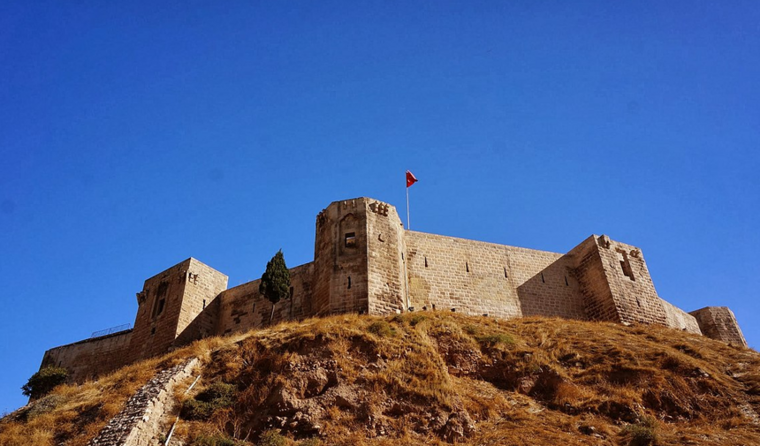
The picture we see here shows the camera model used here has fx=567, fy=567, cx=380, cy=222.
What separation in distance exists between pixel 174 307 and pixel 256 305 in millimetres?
4167

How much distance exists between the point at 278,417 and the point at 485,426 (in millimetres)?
5637

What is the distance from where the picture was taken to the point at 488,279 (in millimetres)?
27641

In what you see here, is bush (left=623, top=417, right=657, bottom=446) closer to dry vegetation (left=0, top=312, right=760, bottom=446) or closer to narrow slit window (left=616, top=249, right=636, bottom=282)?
dry vegetation (left=0, top=312, right=760, bottom=446)

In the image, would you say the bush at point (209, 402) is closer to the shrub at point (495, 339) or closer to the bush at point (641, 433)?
the shrub at point (495, 339)

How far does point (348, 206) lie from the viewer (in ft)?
81.6

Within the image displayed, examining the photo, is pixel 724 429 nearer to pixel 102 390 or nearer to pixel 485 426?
pixel 485 426

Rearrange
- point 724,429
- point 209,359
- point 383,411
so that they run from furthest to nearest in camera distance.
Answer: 1. point 209,359
2. point 383,411
3. point 724,429

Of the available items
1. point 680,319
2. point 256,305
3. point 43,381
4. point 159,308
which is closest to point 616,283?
point 680,319

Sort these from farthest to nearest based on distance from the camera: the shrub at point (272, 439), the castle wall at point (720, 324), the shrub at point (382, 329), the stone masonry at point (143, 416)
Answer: the castle wall at point (720, 324) → the shrub at point (382, 329) → the shrub at point (272, 439) → the stone masonry at point (143, 416)

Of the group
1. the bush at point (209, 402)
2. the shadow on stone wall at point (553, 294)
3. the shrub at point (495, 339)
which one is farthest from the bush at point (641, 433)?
the shadow on stone wall at point (553, 294)

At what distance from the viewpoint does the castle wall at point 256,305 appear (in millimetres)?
26078

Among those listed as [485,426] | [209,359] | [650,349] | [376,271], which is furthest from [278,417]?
[650,349]

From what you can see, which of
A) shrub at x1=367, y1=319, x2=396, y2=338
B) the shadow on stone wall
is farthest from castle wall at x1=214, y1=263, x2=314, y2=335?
the shadow on stone wall

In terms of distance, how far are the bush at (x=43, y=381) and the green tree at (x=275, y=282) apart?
34.3ft
